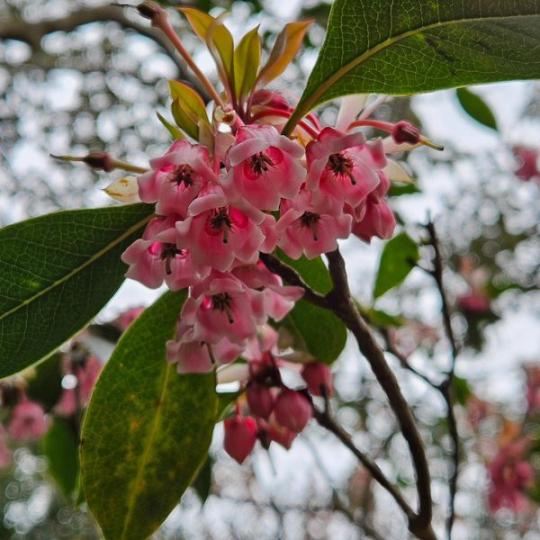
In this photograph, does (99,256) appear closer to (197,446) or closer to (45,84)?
(197,446)

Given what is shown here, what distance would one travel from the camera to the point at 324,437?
16.0 ft

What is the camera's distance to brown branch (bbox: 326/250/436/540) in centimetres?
83

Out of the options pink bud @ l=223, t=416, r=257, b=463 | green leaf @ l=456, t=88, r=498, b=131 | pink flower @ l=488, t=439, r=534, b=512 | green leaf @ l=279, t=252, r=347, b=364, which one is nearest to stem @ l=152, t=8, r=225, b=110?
green leaf @ l=279, t=252, r=347, b=364

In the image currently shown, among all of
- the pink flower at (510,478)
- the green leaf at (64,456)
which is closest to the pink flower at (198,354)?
the green leaf at (64,456)

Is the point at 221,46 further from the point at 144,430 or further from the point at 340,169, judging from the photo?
the point at 144,430

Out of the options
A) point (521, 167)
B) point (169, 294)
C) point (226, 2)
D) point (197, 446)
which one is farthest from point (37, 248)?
point (521, 167)

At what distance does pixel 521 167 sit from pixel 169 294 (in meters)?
3.69

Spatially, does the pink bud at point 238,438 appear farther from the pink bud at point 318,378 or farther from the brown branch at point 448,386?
the brown branch at point 448,386

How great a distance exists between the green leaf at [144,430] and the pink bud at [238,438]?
9 cm

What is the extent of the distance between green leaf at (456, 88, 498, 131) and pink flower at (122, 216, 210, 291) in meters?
1.42

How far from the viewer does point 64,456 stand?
193 cm

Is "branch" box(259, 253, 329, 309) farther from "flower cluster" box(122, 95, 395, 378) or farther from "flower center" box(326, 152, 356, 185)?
"flower center" box(326, 152, 356, 185)

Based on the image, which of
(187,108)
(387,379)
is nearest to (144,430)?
(387,379)

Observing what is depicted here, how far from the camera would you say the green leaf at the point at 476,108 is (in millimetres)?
1992
